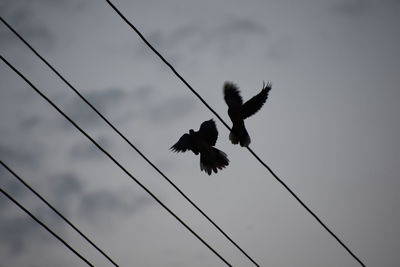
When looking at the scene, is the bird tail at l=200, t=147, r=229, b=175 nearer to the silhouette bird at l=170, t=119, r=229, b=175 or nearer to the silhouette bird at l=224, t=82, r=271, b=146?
the silhouette bird at l=170, t=119, r=229, b=175

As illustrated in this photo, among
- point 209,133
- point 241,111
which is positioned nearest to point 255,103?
point 241,111

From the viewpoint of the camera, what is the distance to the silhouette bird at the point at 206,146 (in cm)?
608

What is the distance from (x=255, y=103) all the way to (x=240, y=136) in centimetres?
59

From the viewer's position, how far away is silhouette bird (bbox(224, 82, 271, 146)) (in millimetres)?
5770

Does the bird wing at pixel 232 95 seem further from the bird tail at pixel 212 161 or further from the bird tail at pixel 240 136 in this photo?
the bird tail at pixel 212 161

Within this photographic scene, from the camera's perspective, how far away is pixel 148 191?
13.4 feet

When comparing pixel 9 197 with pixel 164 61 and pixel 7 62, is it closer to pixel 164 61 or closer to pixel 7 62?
pixel 7 62

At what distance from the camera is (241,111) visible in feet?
19.5

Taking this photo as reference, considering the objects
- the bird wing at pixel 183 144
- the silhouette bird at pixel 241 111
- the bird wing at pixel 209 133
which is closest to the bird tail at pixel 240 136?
the silhouette bird at pixel 241 111

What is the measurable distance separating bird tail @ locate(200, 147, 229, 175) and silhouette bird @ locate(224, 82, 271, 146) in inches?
18.9

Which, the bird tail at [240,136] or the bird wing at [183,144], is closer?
the bird tail at [240,136]

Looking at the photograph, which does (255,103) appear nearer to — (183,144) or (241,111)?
(241,111)

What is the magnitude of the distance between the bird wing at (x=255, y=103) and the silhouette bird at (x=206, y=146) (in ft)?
1.90

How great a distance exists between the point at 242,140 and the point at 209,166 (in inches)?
29.4
